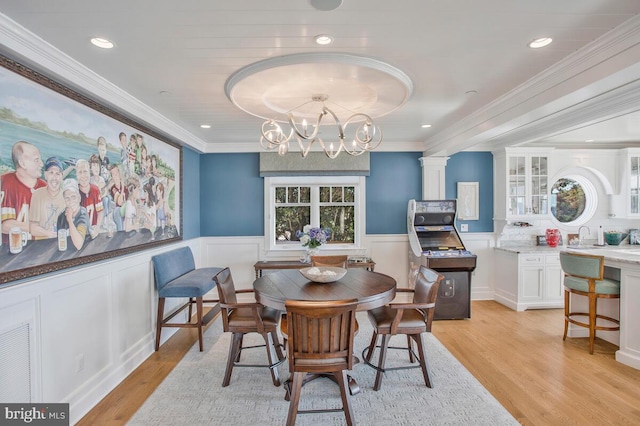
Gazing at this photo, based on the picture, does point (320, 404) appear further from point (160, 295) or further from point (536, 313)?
point (536, 313)

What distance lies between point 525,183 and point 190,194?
16.2 ft

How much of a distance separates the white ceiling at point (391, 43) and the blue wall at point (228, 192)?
1.91m

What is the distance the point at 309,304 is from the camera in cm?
190

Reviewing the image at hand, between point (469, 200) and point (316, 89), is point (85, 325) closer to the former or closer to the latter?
point (316, 89)

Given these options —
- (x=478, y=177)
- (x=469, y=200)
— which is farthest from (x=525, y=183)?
(x=469, y=200)

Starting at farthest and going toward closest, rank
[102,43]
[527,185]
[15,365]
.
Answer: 1. [527,185]
2. [102,43]
3. [15,365]

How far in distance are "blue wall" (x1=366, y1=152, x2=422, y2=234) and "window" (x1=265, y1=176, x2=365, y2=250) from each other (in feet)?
0.81

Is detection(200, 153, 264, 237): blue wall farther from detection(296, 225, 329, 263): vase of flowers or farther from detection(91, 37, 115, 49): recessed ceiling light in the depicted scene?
detection(91, 37, 115, 49): recessed ceiling light

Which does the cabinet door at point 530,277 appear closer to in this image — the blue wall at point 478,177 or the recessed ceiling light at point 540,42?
the blue wall at point 478,177

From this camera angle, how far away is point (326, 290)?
2.57m

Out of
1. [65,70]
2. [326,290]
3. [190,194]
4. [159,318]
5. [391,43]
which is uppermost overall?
[391,43]

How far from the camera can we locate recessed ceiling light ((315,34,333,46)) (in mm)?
1937

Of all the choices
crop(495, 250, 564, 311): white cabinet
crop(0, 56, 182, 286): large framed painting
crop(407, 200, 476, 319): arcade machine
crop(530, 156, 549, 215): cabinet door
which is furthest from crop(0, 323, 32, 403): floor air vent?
crop(530, 156, 549, 215): cabinet door
